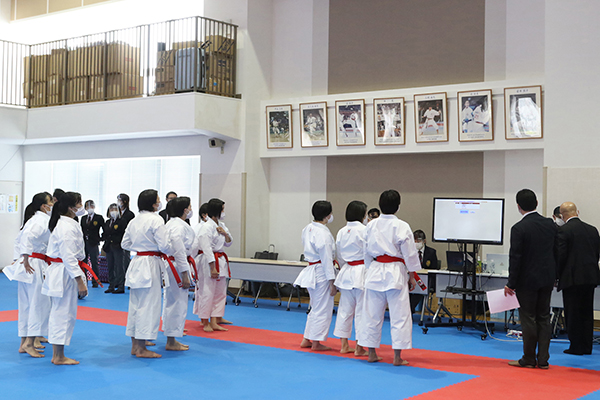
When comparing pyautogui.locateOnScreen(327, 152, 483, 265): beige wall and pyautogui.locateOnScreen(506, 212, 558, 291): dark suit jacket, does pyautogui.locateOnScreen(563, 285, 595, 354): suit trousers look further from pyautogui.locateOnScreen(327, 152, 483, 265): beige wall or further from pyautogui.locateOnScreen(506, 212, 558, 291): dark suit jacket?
pyautogui.locateOnScreen(327, 152, 483, 265): beige wall

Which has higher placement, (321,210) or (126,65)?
(126,65)

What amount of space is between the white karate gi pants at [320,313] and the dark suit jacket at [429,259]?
111 inches

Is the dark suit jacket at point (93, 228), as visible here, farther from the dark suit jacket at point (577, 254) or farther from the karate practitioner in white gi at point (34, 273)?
the dark suit jacket at point (577, 254)

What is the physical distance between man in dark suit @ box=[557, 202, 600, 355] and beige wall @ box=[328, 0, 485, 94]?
3.56 m

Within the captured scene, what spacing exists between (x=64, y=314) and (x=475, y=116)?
6.31 meters

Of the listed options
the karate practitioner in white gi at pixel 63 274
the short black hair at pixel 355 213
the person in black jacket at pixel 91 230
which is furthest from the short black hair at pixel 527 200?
the person in black jacket at pixel 91 230

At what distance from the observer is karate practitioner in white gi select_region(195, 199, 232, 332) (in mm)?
7598

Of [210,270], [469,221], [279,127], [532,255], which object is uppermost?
[279,127]

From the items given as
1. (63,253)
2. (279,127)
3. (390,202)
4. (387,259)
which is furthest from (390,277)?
(279,127)

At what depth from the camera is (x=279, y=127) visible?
11.1 meters

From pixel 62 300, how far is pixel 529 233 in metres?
4.33

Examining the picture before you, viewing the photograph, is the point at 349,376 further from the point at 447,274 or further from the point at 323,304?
the point at 447,274

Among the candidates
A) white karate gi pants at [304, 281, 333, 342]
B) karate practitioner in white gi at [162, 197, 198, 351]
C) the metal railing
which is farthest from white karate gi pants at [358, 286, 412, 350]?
the metal railing

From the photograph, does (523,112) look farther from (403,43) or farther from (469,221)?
(403,43)
